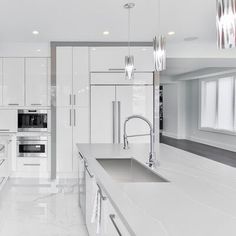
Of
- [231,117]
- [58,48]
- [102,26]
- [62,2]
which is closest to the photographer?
[62,2]

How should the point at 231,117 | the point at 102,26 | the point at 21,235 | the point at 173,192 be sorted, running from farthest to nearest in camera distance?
the point at 231,117
the point at 102,26
the point at 21,235
the point at 173,192

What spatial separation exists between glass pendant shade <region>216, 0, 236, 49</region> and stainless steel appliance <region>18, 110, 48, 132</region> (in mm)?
4471

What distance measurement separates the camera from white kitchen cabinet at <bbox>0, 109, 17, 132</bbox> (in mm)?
5449

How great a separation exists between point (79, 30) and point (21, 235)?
312 cm

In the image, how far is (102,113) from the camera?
545 centimetres

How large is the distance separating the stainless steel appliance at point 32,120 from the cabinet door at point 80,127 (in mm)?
544

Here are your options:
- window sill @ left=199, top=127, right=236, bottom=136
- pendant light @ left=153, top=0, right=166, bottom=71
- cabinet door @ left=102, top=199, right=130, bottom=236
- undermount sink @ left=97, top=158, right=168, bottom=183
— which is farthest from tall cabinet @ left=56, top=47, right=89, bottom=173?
window sill @ left=199, top=127, right=236, bottom=136

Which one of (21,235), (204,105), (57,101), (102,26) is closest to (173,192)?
(21,235)

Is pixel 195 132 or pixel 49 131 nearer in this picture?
pixel 49 131

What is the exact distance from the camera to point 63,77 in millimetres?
5395

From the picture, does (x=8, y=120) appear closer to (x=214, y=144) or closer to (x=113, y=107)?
(x=113, y=107)

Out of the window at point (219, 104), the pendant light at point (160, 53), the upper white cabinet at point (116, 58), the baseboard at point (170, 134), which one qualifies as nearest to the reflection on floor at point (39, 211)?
the pendant light at point (160, 53)

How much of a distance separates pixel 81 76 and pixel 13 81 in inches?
48.9

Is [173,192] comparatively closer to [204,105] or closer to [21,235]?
[21,235]
